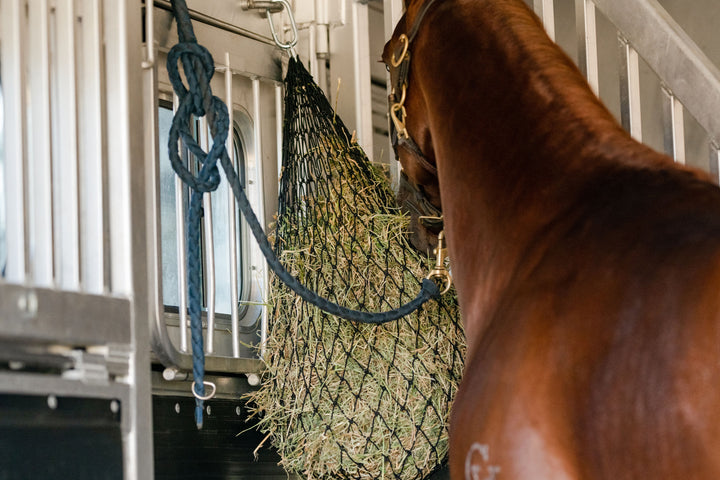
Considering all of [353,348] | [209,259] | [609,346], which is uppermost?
[209,259]

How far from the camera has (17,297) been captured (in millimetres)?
1263

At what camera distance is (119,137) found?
60.3 inches

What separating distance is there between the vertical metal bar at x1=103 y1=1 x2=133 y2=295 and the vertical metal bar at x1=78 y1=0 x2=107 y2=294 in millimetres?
18

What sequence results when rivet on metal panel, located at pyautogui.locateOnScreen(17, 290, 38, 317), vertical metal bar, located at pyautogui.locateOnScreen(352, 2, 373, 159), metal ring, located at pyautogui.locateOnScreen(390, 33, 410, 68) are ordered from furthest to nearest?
vertical metal bar, located at pyautogui.locateOnScreen(352, 2, 373, 159)
metal ring, located at pyautogui.locateOnScreen(390, 33, 410, 68)
rivet on metal panel, located at pyautogui.locateOnScreen(17, 290, 38, 317)

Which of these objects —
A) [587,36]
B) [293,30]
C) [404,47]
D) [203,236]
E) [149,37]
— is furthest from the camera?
[293,30]

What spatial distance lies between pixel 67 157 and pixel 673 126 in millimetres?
1311

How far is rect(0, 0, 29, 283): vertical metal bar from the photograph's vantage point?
4.46 ft

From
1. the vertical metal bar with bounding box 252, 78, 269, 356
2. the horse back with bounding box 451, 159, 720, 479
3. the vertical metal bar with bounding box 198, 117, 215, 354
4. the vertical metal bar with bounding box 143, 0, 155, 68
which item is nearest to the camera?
the horse back with bounding box 451, 159, 720, 479

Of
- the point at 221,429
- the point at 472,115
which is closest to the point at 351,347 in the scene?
the point at 221,429

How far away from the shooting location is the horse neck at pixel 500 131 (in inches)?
56.5

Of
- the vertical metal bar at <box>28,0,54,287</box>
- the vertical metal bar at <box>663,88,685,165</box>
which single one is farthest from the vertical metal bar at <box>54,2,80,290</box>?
the vertical metal bar at <box>663,88,685,165</box>

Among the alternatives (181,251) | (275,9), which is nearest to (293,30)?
(275,9)

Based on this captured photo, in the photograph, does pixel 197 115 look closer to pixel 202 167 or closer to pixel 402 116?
pixel 202 167

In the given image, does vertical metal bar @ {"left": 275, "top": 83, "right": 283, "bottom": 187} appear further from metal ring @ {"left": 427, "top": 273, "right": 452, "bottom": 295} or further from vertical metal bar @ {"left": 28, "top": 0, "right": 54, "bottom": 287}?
vertical metal bar @ {"left": 28, "top": 0, "right": 54, "bottom": 287}
